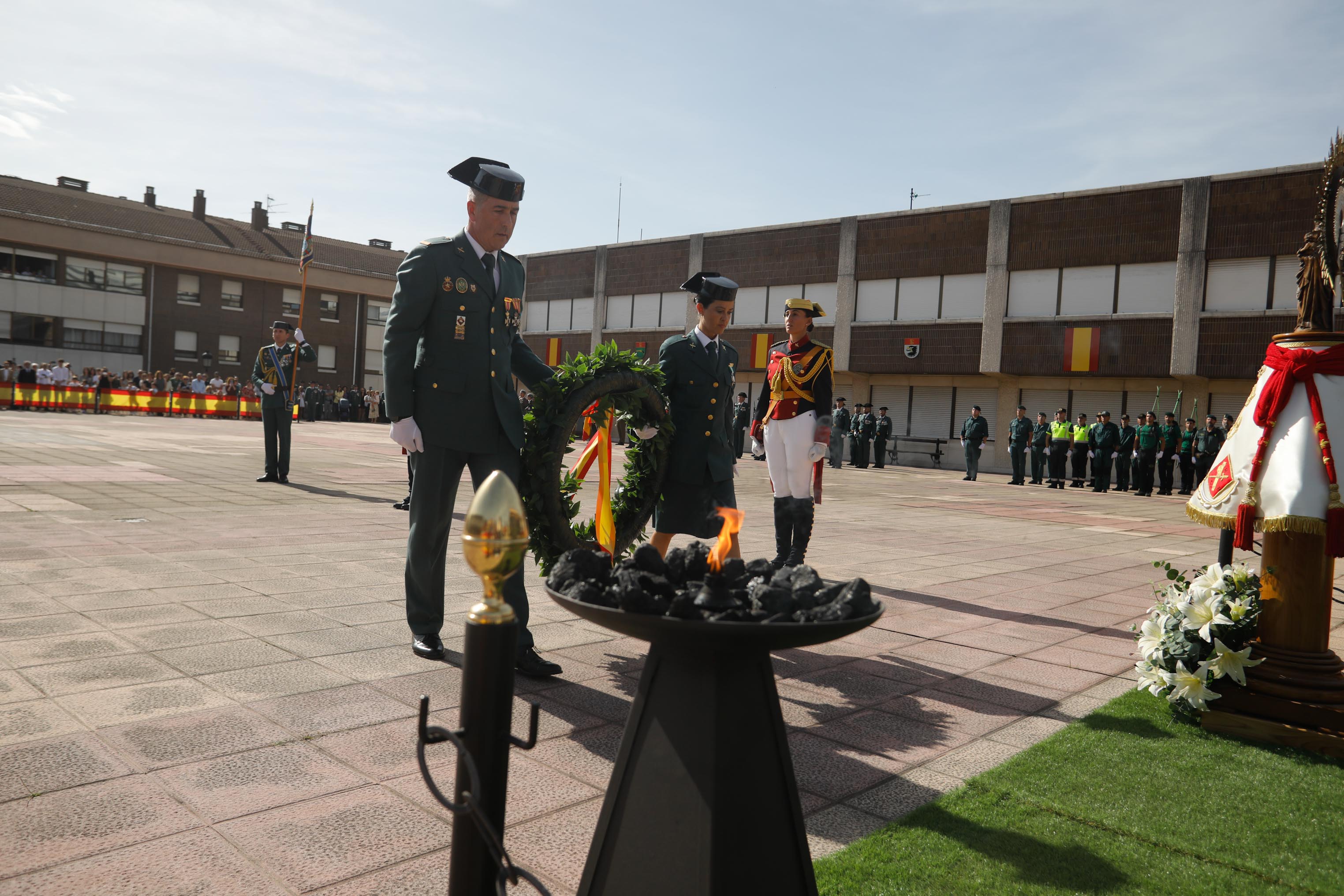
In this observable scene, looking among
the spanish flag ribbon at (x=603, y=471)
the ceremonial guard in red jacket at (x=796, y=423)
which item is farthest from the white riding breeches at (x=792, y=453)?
the spanish flag ribbon at (x=603, y=471)

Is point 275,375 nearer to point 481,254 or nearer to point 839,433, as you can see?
point 481,254

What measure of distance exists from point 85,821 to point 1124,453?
82.6ft

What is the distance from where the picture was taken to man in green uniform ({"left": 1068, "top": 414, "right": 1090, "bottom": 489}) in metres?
24.6

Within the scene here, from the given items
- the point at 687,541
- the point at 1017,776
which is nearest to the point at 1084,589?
the point at 687,541

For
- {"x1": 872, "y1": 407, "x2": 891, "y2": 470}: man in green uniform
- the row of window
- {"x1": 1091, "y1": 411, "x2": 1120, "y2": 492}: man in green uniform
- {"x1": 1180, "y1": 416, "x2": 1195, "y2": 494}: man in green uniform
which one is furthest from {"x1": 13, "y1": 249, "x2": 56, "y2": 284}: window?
{"x1": 1180, "y1": 416, "x2": 1195, "y2": 494}: man in green uniform

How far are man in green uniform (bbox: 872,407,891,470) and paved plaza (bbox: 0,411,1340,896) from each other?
20.5m

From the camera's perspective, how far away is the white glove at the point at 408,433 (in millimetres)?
4383

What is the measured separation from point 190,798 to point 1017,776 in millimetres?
2785

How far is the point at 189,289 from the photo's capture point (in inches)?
1972

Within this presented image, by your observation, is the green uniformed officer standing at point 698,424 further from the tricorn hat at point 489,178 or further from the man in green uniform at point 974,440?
the man in green uniform at point 974,440

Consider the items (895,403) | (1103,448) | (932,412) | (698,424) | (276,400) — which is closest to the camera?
(698,424)

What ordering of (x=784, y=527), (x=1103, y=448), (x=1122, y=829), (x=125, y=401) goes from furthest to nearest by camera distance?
(x=125, y=401) < (x=1103, y=448) < (x=784, y=527) < (x=1122, y=829)

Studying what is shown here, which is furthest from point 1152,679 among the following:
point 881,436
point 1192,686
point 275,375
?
point 881,436

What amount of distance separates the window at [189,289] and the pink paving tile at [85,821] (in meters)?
53.2
